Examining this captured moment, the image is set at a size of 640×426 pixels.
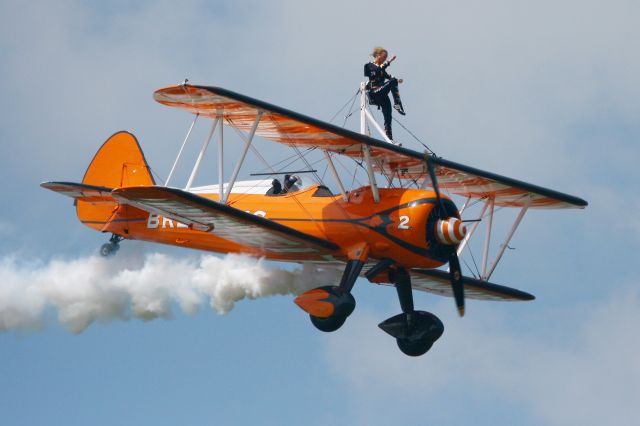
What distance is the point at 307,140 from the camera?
75.5 ft

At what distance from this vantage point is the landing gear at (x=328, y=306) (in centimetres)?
2136

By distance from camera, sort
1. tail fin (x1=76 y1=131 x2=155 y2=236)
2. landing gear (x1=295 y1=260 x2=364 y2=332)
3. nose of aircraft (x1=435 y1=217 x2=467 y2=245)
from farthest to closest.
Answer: tail fin (x1=76 y1=131 x2=155 y2=236)
nose of aircraft (x1=435 y1=217 x2=467 y2=245)
landing gear (x1=295 y1=260 x2=364 y2=332)

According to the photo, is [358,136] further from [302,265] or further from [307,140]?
[302,265]

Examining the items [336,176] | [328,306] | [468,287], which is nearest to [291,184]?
[336,176]

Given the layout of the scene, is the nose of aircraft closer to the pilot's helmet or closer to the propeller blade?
the propeller blade

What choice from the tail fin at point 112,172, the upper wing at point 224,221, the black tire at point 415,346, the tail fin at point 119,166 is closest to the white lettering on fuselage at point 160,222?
the tail fin at point 112,172

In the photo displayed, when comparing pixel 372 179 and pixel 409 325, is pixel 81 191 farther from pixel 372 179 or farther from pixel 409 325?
pixel 409 325

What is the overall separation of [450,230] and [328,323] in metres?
2.36

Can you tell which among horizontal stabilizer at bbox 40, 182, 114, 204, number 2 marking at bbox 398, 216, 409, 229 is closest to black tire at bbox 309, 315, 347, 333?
number 2 marking at bbox 398, 216, 409, 229

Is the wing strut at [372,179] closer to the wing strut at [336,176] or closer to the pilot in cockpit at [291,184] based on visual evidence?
the wing strut at [336,176]

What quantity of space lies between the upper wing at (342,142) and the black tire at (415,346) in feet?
8.79

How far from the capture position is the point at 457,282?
891 inches

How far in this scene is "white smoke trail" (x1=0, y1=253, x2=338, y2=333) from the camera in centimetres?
2425

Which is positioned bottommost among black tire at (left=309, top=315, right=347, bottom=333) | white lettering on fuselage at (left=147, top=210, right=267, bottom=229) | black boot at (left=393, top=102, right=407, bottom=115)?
black tire at (left=309, top=315, right=347, bottom=333)
